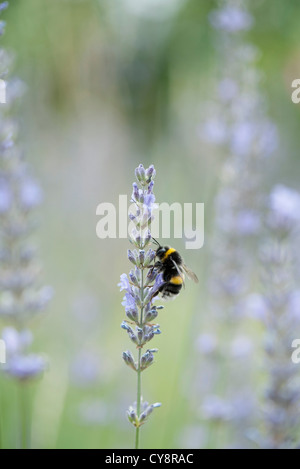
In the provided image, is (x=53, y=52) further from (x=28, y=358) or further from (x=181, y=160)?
(x=28, y=358)

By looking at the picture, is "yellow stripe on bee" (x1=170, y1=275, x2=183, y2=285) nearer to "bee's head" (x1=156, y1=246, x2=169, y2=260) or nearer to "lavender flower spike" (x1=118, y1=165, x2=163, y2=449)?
"bee's head" (x1=156, y1=246, x2=169, y2=260)

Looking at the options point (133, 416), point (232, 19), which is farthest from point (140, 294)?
point (232, 19)

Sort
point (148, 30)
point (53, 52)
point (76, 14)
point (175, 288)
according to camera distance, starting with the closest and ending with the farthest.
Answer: point (175, 288) < point (53, 52) < point (76, 14) < point (148, 30)

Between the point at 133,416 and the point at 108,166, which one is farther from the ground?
the point at 108,166

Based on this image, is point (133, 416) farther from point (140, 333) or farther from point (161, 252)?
point (161, 252)

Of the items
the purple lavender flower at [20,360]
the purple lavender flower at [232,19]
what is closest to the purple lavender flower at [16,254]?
the purple lavender flower at [20,360]

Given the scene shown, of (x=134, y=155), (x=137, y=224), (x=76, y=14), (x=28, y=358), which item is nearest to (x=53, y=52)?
(x=76, y=14)

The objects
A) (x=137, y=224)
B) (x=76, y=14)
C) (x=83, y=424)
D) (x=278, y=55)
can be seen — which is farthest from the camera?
(x=278, y=55)

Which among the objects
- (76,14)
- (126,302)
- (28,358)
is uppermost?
(76,14)
